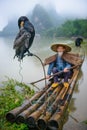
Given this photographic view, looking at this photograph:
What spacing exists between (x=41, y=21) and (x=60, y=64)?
238ft

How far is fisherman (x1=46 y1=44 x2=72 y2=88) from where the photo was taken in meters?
5.67

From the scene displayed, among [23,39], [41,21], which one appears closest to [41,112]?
[23,39]

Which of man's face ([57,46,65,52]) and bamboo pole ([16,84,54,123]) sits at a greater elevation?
man's face ([57,46,65,52])

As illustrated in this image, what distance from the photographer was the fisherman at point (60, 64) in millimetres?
5674

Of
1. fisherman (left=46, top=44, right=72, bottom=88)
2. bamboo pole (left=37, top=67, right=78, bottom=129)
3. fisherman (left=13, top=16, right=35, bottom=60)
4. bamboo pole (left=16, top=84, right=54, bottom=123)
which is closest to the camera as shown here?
fisherman (left=13, top=16, right=35, bottom=60)

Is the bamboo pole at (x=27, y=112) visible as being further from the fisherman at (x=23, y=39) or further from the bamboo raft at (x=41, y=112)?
the fisherman at (x=23, y=39)

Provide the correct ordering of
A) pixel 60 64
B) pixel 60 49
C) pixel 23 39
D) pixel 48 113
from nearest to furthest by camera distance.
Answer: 1. pixel 23 39
2. pixel 48 113
3. pixel 60 49
4. pixel 60 64

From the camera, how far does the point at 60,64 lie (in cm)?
590

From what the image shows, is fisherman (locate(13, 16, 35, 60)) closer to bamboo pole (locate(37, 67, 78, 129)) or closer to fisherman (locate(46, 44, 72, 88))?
bamboo pole (locate(37, 67, 78, 129))

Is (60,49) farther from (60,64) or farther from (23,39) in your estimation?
(23,39)

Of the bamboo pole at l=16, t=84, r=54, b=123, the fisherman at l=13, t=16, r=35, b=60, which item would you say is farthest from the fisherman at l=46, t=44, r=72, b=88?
the fisherman at l=13, t=16, r=35, b=60

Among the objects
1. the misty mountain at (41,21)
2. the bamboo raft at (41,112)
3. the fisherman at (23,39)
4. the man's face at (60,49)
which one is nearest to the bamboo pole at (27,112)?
the bamboo raft at (41,112)

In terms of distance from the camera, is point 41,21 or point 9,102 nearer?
point 9,102

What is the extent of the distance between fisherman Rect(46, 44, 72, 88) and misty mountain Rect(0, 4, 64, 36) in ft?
208
